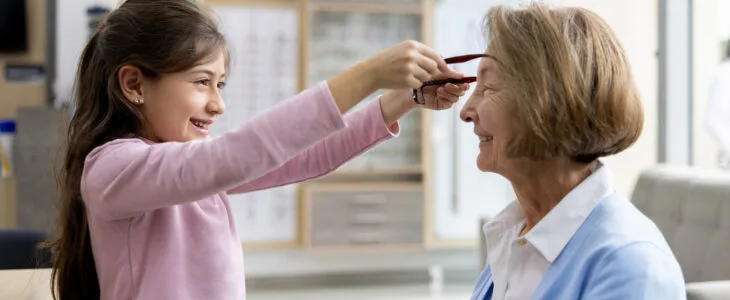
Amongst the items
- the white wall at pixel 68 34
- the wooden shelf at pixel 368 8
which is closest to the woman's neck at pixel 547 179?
the white wall at pixel 68 34

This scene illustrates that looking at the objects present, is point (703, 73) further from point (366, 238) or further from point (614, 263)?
point (614, 263)

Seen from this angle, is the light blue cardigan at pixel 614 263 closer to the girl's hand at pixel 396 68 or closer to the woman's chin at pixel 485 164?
the woman's chin at pixel 485 164

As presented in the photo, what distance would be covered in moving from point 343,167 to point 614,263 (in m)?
4.04

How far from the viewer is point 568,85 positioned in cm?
111

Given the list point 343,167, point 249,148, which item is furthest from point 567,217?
point 343,167

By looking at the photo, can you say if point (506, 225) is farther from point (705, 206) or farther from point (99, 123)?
point (705, 206)

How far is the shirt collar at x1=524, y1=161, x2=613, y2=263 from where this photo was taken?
3.72 ft

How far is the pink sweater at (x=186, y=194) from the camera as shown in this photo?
37.7 inches

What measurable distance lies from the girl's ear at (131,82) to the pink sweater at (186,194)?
92 mm

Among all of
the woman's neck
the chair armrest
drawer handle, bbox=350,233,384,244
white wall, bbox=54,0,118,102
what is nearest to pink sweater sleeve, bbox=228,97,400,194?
the woman's neck

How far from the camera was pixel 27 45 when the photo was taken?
4617 mm

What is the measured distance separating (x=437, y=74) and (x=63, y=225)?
2.35ft

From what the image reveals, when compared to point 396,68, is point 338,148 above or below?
below

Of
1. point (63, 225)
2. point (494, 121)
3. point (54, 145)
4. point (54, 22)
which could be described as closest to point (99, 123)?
point (63, 225)
